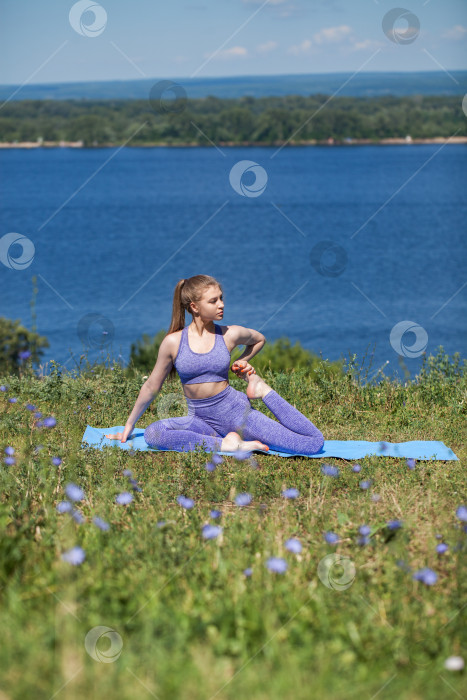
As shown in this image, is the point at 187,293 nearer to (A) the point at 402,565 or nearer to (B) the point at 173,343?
(B) the point at 173,343

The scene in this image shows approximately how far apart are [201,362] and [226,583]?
253 centimetres

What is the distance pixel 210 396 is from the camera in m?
5.88

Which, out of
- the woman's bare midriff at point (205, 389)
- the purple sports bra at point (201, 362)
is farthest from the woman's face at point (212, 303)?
the woman's bare midriff at point (205, 389)

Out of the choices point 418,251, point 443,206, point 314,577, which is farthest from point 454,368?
point 443,206

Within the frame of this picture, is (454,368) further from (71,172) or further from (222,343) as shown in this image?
(71,172)

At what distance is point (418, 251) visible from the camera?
61.3 meters

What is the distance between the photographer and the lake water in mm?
35531

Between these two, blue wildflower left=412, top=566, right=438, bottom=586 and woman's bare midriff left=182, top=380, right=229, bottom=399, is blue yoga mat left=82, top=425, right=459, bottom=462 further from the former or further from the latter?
blue wildflower left=412, top=566, right=438, bottom=586

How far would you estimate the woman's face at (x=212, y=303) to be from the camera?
5.61 m
